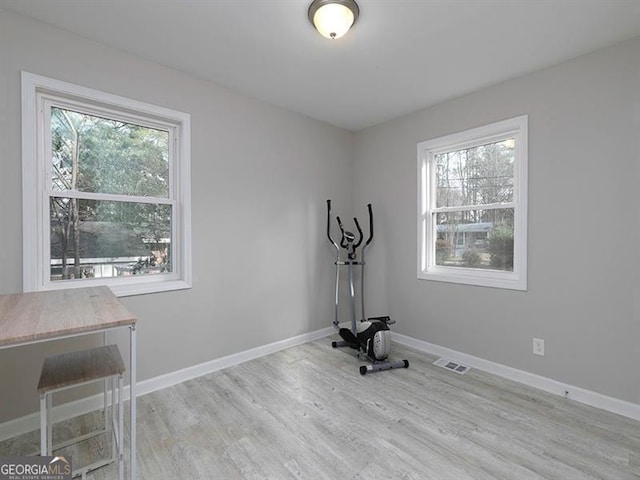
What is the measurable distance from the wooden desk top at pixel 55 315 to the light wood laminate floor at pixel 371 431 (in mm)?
889

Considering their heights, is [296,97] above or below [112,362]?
above

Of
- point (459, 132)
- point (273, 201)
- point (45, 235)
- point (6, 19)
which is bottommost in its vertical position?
point (45, 235)

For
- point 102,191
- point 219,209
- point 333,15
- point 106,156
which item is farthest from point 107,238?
point 333,15

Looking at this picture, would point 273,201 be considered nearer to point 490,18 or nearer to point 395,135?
point 395,135

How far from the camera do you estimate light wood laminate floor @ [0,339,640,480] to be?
1.63 meters

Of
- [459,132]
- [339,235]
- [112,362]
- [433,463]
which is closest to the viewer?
[112,362]

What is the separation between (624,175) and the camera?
6.89 ft

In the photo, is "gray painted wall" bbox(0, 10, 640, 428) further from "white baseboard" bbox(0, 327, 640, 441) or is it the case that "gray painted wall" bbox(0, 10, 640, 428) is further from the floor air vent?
the floor air vent

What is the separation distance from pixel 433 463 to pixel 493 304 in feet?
5.13

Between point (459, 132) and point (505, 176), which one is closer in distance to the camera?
point (505, 176)

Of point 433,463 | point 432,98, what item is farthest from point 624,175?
point 433,463

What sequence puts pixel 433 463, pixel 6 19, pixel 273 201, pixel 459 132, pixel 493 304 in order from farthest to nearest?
1. pixel 273 201
2. pixel 459 132
3. pixel 493 304
4. pixel 6 19
5. pixel 433 463

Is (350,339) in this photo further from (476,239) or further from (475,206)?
(475,206)

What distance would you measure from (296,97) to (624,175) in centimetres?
267
